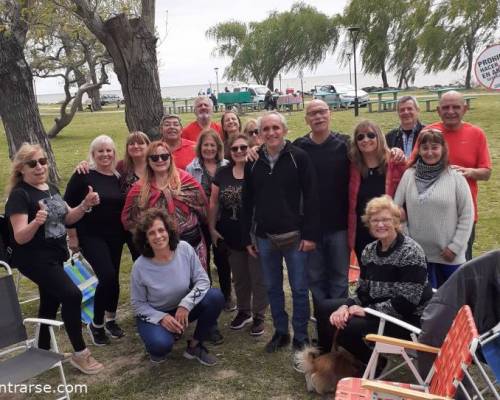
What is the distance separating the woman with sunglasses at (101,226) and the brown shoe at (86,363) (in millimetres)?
374

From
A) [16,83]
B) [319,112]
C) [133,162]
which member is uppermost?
[16,83]

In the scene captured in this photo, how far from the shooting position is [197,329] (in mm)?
3881

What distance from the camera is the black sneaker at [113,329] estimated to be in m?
4.39

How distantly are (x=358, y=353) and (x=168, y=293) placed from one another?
4.61 ft

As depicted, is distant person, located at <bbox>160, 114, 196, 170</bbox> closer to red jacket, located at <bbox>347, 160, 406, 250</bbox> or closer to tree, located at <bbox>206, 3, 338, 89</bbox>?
red jacket, located at <bbox>347, 160, 406, 250</bbox>

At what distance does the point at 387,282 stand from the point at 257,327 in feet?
4.66

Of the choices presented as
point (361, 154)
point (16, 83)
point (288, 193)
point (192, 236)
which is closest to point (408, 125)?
point (361, 154)

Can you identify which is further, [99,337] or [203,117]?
[203,117]

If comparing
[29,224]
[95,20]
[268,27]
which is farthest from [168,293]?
[268,27]

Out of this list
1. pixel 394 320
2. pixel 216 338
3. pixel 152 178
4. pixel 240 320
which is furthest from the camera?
pixel 240 320

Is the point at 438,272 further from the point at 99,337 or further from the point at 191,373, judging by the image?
the point at 99,337

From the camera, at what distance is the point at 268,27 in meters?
57.1

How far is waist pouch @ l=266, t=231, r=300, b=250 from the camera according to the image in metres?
3.65

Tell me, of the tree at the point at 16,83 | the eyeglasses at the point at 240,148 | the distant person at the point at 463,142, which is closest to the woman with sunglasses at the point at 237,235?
the eyeglasses at the point at 240,148
